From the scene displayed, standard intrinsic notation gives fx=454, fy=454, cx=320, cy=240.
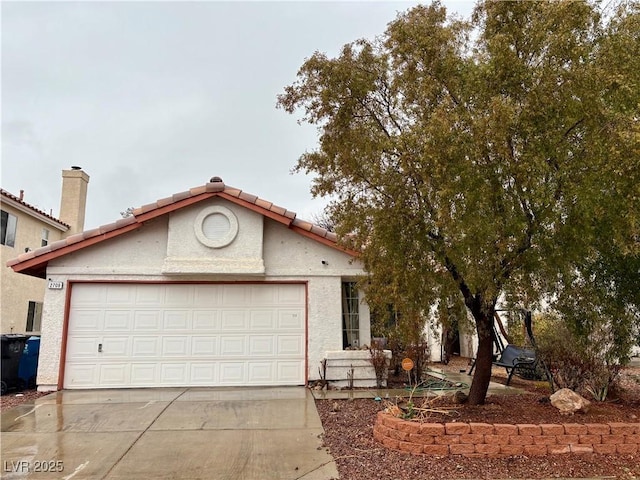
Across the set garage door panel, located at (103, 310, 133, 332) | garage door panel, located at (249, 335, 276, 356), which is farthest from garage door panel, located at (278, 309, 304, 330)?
garage door panel, located at (103, 310, 133, 332)

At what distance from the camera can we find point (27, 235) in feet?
59.0

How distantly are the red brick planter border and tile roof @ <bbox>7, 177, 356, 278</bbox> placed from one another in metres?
5.04

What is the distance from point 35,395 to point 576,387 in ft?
34.6

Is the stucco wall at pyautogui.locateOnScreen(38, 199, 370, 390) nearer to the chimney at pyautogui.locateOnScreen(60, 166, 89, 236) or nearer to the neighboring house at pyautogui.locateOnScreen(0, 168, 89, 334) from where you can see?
the neighboring house at pyautogui.locateOnScreen(0, 168, 89, 334)

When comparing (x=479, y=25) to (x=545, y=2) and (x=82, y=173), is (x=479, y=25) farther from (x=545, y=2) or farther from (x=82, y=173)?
(x=82, y=173)

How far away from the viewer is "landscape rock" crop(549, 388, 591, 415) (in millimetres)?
6426

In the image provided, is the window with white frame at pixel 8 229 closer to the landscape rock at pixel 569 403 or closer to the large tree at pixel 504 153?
the large tree at pixel 504 153

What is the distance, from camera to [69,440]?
627 centimetres

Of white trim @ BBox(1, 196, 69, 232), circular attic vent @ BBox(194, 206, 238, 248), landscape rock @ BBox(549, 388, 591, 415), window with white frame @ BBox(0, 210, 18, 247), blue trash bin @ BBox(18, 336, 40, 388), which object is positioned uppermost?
white trim @ BBox(1, 196, 69, 232)

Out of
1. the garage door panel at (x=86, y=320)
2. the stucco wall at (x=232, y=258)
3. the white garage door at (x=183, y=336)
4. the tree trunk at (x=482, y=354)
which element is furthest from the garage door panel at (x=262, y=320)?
the tree trunk at (x=482, y=354)

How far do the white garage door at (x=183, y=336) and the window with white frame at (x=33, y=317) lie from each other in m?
9.48

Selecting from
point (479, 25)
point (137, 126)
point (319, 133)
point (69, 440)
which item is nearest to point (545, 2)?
point (479, 25)

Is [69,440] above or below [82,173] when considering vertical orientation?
below

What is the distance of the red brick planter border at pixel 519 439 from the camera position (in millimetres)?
5512
